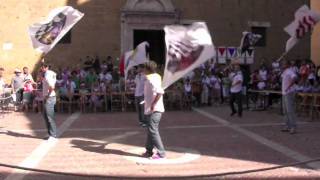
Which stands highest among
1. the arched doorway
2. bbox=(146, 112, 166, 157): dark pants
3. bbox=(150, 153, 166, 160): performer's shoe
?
the arched doorway

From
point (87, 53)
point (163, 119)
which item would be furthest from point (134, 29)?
point (163, 119)

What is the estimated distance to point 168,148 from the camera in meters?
12.3

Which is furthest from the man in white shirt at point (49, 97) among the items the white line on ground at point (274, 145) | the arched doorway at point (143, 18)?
the arched doorway at point (143, 18)

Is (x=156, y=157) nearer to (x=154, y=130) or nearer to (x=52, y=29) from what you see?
(x=154, y=130)

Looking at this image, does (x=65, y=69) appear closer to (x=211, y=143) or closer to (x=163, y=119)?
(x=163, y=119)

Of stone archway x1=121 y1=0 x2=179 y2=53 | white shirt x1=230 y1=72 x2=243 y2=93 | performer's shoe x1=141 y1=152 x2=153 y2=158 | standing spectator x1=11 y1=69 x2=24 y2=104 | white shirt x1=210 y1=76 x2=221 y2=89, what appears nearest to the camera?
performer's shoe x1=141 y1=152 x2=153 y2=158

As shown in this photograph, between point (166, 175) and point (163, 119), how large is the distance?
29.3 feet

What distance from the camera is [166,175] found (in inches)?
372

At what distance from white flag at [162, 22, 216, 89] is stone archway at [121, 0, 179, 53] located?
1604 cm

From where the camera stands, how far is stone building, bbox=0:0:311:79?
85.6 feet

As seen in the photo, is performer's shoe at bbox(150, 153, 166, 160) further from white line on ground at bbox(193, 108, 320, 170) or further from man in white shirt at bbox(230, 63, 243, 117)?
man in white shirt at bbox(230, 63, 243, 117)

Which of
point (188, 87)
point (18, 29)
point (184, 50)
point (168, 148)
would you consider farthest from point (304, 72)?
point (18, 29)

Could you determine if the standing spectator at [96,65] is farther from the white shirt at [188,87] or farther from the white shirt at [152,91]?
the white shirt at [152,91]

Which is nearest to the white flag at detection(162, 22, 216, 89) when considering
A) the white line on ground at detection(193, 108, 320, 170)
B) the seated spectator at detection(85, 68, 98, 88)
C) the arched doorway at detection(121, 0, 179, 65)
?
the white line on ground at detection(193, 108, 320, 170)
